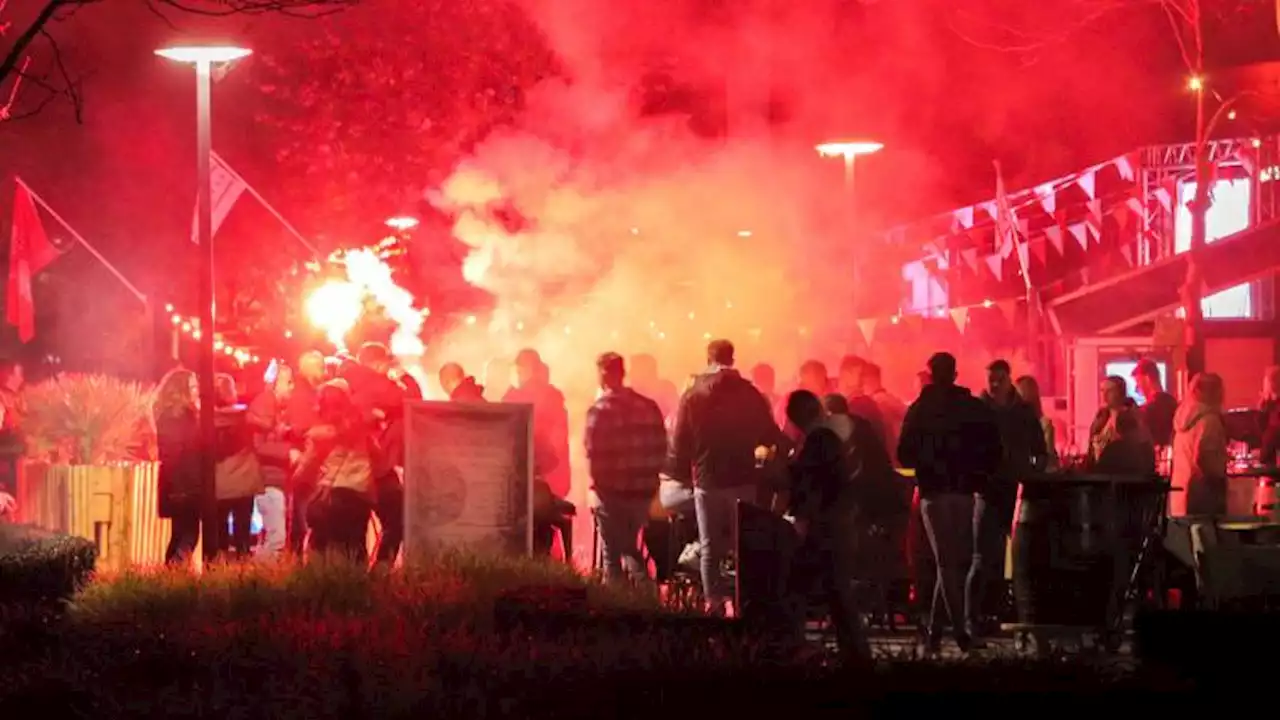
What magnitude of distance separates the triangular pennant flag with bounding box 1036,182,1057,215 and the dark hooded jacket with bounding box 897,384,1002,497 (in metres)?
27.6

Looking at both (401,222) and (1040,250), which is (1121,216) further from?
(401,222)

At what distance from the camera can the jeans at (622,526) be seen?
48.0ft

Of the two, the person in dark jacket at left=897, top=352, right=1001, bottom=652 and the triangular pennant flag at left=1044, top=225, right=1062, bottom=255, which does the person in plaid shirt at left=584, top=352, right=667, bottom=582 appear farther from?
the triangular pennant flag at left=1044, top=225, right=1062, bottom=255

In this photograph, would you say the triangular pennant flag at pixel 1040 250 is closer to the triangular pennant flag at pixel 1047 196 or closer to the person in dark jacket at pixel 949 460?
the triangular pennant flag at pixel 1047 196

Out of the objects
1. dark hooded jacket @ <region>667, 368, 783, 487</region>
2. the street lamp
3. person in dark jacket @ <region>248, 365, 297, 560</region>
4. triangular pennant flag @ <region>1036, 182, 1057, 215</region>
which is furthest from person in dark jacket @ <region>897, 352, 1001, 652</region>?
triangular pennant flag @ <region>1036, 182, 1057, 215</region>

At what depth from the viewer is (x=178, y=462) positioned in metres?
15.9

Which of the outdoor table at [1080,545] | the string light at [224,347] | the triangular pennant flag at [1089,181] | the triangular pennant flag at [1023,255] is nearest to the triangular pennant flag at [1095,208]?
the triangular pennant flag at [1089,181]

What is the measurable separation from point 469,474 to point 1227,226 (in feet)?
107

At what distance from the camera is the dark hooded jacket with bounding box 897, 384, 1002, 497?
1307 centimetres

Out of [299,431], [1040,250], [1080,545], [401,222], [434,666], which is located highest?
[1040,250]

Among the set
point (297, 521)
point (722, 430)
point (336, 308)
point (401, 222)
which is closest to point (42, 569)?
point (722, 430)

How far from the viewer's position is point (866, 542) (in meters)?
14.2

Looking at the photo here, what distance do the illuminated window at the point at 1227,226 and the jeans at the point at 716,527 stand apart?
2984 centimetres

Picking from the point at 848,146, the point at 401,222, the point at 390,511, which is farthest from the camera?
the point at 401,222
